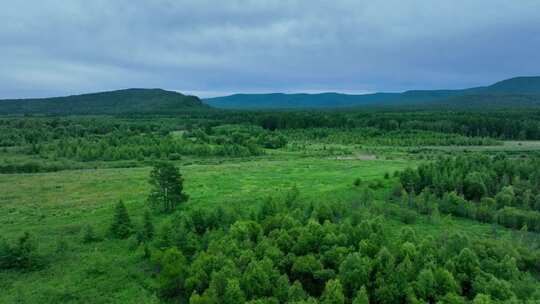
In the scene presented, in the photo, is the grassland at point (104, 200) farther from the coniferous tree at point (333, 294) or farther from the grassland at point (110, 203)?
the coniferous tree at point (333, 294)

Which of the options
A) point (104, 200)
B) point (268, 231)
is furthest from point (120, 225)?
point (104, 200)

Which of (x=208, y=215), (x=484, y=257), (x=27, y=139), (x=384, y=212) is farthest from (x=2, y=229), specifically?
(x=27, y=139)

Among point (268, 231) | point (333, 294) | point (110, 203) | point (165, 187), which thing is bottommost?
point (110, 203)

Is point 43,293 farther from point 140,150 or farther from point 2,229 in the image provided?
point 140,150

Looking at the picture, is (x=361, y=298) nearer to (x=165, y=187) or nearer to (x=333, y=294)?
(x=333, y=294)

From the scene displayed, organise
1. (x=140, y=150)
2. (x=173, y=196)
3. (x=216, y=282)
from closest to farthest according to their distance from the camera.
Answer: (x=216, y=282), (x=173, y=196), (x=140, y=150)

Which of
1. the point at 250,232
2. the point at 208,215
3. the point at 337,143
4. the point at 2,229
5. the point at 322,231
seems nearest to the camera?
the point at 322,231
